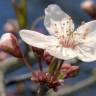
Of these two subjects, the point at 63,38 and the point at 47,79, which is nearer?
the point at 47,79

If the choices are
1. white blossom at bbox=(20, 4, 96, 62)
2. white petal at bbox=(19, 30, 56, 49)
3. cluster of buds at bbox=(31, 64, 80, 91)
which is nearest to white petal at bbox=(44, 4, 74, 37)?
Result: white blossom at bbox=(20, 4, 96, 62)

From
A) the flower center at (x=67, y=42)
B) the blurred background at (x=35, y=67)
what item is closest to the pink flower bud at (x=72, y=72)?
the flower center at (x=67, y=42)

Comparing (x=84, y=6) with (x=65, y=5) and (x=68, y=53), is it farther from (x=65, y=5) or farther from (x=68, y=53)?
(x=68, y=53)

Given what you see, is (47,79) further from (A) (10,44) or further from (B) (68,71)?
(A) (10,44)

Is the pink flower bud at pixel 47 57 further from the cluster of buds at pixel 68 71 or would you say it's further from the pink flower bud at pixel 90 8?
the pink flower bud at pixel 90 8

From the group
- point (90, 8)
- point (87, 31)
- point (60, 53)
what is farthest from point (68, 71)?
point (90, 8)

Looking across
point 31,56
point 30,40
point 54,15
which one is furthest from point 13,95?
point 30,40

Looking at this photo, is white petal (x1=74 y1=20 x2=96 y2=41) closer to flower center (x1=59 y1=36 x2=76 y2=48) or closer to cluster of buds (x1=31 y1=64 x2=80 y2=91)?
flower center (x1=59 y1=36 x2=76 y2=48)
